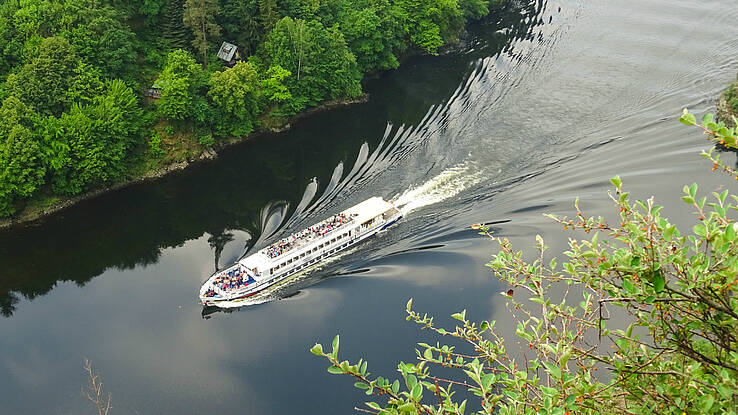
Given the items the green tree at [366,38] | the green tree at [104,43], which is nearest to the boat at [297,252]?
the green tree at [104,43]

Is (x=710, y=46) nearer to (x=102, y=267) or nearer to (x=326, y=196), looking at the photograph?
(x=326, y=196)

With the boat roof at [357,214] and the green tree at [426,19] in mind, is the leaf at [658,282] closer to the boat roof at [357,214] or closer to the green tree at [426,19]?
the boat roof at [357,214]

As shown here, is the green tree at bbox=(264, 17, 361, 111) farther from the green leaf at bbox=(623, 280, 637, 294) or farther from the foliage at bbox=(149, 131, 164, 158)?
the green leaf at bbox=(623, 280, 637, 294)

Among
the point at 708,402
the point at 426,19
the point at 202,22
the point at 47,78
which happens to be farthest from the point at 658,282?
the point at 426,19

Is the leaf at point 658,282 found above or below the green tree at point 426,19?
below

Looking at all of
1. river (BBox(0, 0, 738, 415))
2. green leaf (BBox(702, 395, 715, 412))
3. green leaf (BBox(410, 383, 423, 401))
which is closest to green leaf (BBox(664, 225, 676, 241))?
green leaf (BBox(702, 395, 715, 412))
